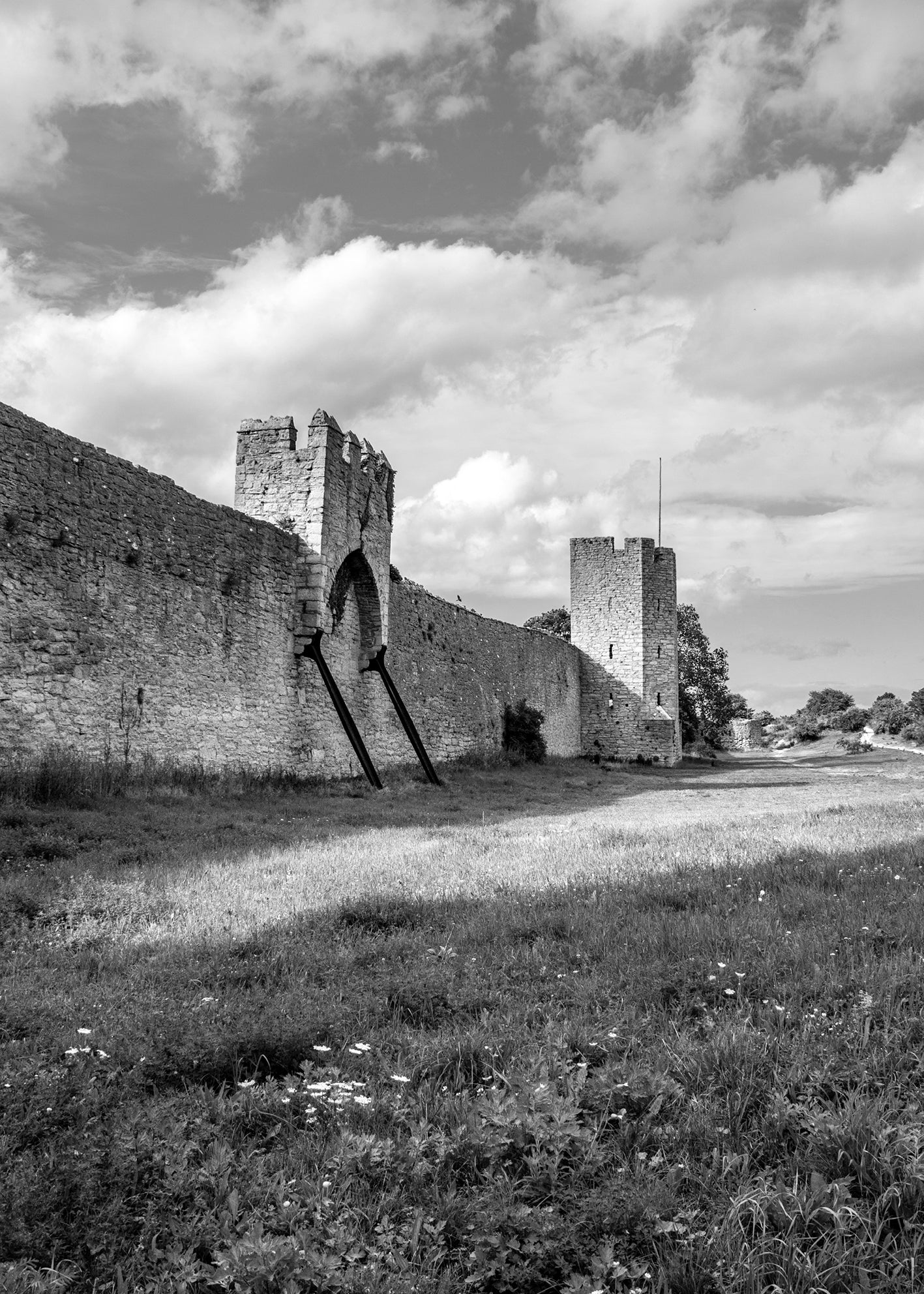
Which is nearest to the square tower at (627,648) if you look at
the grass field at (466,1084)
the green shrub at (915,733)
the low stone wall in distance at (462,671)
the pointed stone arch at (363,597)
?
the low stone wall in distance at (462,671)

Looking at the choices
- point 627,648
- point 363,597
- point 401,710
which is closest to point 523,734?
point 401,710

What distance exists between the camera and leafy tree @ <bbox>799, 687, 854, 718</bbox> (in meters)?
66.2

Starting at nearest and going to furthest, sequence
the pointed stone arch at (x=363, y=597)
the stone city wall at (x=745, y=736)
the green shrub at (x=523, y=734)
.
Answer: the pointed stone arch at (x=363, y=597) < the green shrub at (x=523, y=734) < the stone city wall at (x=745, y=736)

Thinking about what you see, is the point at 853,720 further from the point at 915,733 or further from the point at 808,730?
the point at 915,733

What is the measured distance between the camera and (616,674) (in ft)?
122

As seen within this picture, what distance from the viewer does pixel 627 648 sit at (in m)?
37.2

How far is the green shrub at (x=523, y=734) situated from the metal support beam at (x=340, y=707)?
10.7 m

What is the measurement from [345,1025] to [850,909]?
11.0 ft

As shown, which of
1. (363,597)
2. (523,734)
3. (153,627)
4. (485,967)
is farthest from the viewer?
(523,734)

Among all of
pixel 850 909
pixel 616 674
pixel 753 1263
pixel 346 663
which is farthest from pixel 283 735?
pixel 616 674

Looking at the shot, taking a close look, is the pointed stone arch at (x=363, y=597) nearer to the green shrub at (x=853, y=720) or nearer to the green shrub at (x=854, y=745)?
the green shrub at (x=854, y=745)

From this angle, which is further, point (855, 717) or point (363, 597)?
point (855, 717)

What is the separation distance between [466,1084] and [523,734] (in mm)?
24653

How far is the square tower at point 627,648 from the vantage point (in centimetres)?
3675
